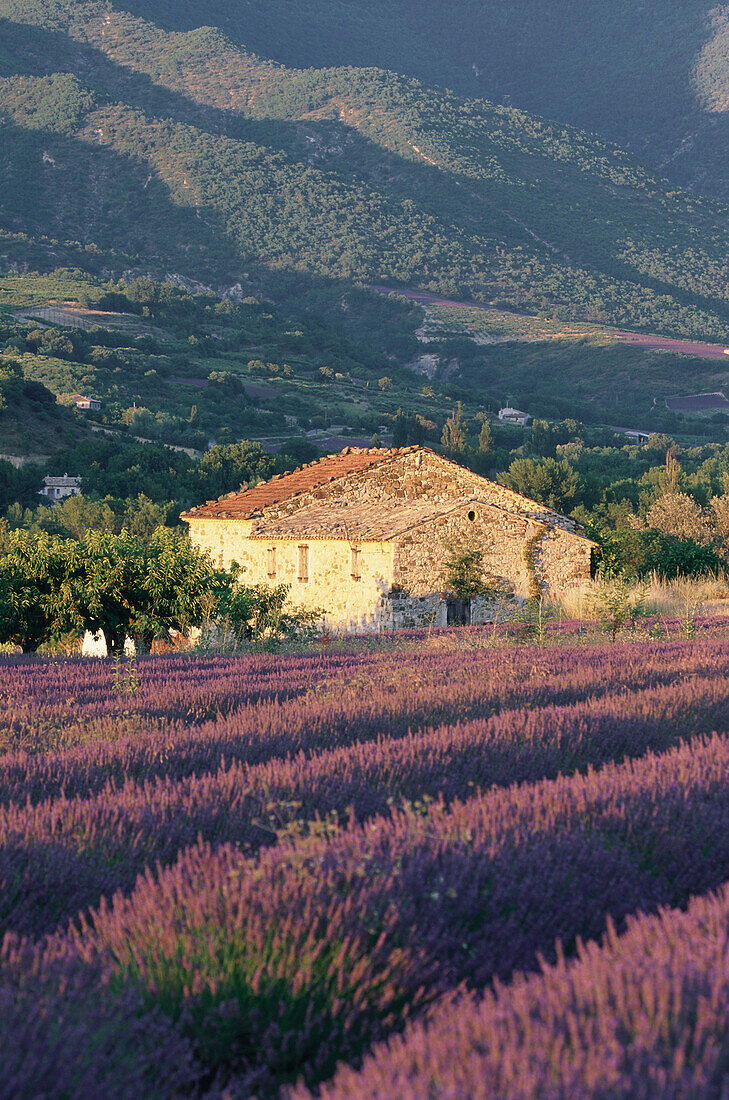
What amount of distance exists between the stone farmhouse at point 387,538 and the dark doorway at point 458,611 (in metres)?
0.03

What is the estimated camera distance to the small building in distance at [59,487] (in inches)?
1944

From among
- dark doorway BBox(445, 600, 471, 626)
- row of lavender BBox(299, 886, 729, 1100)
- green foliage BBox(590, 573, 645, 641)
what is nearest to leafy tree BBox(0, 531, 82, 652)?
green foliage BBox(590, 573, 645, 641)

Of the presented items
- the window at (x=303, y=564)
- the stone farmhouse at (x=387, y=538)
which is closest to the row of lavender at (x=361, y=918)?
the stone farmhouse at (x=387, y=538)

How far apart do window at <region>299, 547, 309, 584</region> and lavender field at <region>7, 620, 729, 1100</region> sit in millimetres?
19413

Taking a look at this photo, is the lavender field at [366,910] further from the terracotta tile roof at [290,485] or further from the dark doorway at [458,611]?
the terracotta tile roof at [290,485]

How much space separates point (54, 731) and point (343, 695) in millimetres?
1931

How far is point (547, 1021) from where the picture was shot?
6.99ft

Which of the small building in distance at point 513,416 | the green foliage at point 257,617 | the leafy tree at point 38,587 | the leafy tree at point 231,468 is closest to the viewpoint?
the leafy tree at point 38,587

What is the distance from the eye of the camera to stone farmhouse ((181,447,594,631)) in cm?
2348

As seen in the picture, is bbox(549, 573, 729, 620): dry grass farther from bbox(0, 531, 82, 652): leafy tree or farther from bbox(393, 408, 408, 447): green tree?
bbox(393, 408, 408, 447): green tree

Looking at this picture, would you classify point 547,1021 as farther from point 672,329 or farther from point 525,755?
point 672,329

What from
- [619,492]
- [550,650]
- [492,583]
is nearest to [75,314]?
[619,492]

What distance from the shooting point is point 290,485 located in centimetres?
3016

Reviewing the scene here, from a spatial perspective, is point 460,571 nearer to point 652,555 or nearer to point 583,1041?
point 652,555
